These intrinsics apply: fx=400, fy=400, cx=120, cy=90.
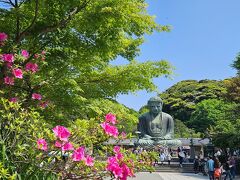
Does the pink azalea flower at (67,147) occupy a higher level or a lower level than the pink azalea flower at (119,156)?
higher

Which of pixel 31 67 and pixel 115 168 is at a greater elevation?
pixel 31 67

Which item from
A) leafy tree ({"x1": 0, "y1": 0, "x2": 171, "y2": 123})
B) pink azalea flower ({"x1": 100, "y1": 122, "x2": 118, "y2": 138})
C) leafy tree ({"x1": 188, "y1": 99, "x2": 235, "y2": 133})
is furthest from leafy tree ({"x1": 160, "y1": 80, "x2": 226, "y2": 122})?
pink azalea flower ({"x1": 100, "y1": 122, "x2": 118, "y2": 138})

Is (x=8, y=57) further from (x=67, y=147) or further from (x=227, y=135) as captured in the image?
(x=227, y=135)

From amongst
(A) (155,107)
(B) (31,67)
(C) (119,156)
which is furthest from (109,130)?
(A) (155,107)

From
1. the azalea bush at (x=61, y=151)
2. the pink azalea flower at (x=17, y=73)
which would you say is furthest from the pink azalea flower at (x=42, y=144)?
the pink azalea flower at (x=17, y=73)

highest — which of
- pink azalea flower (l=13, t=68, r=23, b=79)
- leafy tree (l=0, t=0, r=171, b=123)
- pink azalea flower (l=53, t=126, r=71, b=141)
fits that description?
leafy tree (l=0, t=0, r=171, b=123)

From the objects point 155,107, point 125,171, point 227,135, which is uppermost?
point 155,107

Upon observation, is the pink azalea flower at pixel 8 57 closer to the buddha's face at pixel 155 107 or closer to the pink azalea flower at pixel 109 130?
the pink azalea flower at pixel 109 130

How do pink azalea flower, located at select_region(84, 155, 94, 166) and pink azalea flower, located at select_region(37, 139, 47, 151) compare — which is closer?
pink azalea flower, located at select_region(37, 139, 47, 151)

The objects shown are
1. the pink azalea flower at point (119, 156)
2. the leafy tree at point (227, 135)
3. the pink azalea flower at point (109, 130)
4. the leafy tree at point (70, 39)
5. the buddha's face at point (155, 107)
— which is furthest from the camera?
the buddha's face at point (155, 107)

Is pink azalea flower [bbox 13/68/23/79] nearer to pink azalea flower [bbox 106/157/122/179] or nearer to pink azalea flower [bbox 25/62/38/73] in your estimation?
pink azalea flower [bbox 25/62/38/73]

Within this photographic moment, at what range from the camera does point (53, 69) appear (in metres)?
8.59

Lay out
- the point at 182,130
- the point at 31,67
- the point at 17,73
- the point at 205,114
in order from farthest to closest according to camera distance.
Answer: the point at 182,130 < the point at 205,114 < the point at 31,67 < the point at 17,73

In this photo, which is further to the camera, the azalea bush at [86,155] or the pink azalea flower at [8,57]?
the pink azalea flower at [8,57]
